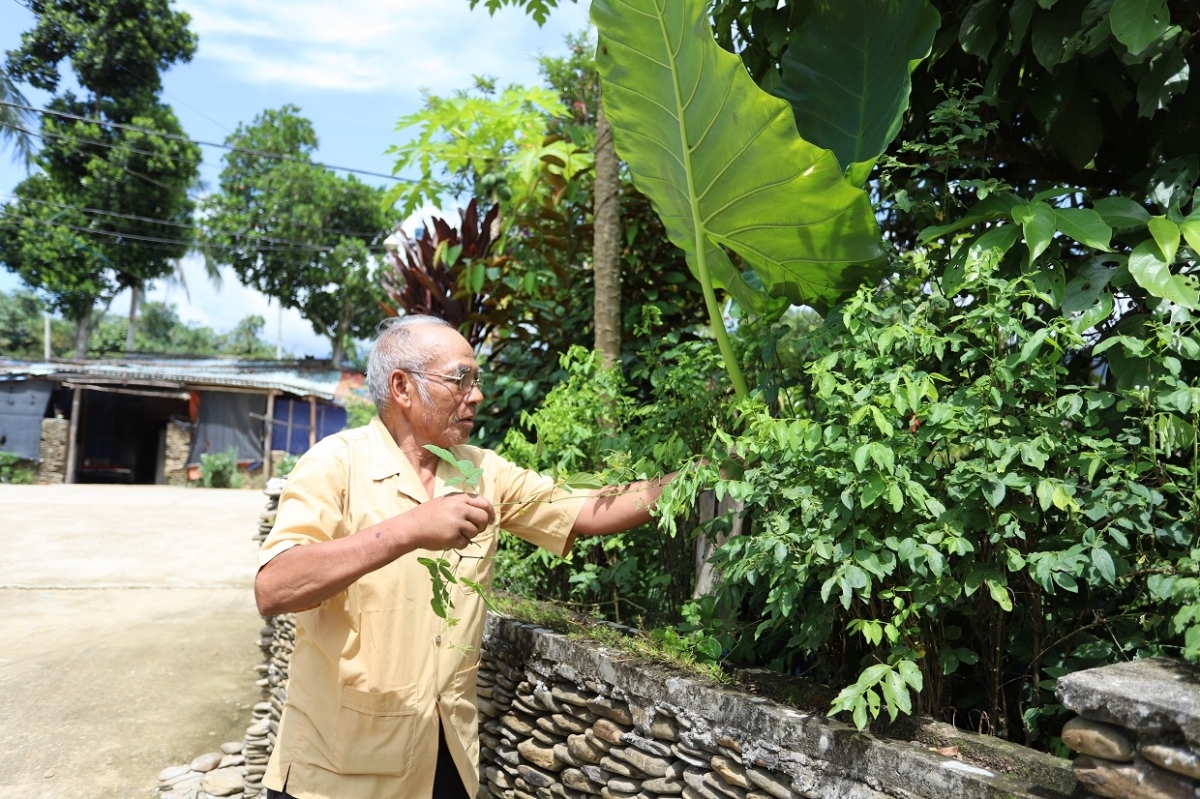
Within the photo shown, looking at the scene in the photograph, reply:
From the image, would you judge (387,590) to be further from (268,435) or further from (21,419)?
(21,419)

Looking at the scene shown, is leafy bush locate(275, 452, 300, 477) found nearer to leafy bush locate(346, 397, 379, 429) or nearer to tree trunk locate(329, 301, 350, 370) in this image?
tree trunk locate(329, 301, 350, 370)

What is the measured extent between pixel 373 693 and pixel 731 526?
106 centimetres

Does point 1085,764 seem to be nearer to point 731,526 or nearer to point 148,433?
point 731,526

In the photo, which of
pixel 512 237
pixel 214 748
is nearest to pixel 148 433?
pixel 214 748

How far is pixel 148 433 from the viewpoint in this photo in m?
26.0

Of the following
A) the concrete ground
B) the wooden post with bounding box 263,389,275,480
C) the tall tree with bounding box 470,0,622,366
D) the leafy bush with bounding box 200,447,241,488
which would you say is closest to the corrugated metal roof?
the wooden post with bounding box 263,389,275,480

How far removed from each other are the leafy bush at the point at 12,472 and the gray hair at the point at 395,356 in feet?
74.3

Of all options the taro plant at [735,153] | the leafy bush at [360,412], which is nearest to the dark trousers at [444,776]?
the taro plant at [735,153]

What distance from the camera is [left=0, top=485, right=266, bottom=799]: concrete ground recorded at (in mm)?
5883

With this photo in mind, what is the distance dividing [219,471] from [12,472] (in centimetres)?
460

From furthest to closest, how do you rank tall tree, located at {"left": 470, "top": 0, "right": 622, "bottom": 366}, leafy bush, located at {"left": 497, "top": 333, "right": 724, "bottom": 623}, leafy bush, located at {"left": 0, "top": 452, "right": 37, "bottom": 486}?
leafy bush, located at {"left": 0, "top": 452, "right": 37, "bottom": 486} < tall tree, located at {"left": 470, "top": 0, "right": 622, "bottom": 366} < leafy bush, located at {"left": 497, "top": 333, "right": 724, "bottom": 623}

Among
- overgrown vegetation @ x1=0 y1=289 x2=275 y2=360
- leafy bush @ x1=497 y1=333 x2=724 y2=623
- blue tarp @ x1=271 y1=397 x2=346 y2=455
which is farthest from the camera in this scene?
overgrown vegetation @ x1=0 y1=289 x2=275 y2=360

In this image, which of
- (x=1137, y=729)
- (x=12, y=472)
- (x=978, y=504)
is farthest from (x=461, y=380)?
Result: (x=12, y=472)

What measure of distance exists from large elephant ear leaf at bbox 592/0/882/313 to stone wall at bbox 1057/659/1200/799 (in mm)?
1313
